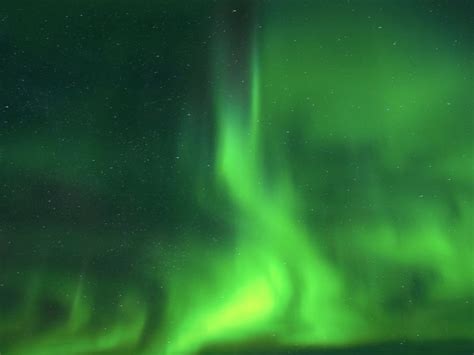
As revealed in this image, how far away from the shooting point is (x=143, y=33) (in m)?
0.71

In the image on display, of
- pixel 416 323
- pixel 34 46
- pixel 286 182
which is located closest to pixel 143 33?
pixel 34 46

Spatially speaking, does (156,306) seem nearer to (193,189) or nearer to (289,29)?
(193,189)

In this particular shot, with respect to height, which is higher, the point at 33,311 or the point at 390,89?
the point at 390,89

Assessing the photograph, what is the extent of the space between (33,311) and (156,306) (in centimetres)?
12

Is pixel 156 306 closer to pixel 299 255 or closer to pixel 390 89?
pixel 299 255

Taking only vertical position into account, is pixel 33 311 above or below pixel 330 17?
below

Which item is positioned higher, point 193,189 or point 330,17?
point 330,17

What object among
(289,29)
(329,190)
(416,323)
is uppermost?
(289,29)

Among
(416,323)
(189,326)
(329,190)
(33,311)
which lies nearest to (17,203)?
(33,311)

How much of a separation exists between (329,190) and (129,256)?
0.22 metres

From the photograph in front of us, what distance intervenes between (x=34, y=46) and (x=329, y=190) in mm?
339

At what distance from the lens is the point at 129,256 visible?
2.27ft

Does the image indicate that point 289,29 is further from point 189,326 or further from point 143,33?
point 189,326

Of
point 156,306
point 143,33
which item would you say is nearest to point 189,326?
point 156,306
